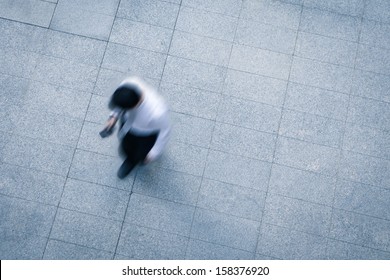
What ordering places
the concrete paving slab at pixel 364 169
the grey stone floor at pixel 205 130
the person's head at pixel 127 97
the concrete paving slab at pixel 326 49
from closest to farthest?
the person's head at pixel 127 97, the grey stone floor at pixel 205 130, the concrete paving slab at pixel 364 169, the concrete paving slab at pixel 326 49

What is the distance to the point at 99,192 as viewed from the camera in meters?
4.66

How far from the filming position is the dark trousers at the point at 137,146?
4066 millimetres

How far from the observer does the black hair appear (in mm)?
3600

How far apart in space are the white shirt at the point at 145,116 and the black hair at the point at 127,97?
0.21 ft

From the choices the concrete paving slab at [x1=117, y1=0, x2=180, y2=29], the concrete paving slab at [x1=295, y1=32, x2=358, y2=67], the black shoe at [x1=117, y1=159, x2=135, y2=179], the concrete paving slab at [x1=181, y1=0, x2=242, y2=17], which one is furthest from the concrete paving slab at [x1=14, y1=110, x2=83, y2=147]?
the concrete paving slab at [x1=295, y1=32, x2=358, y2=67]

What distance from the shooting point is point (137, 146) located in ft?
13.6

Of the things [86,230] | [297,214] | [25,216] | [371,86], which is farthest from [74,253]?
[371,86]

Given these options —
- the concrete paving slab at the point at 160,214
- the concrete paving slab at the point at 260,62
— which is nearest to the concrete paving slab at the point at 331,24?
the concrete paving slab at the point at 260,62

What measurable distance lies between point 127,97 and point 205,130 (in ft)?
4.76

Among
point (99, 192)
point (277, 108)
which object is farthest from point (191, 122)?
point (99, 192)

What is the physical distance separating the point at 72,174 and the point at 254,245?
7.71ft

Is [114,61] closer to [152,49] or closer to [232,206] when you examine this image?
[152,49]

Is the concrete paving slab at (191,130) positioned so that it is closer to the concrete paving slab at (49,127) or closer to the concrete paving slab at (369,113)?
the concrete paving slab at (49,127)

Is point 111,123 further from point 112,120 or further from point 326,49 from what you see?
point 326,49
